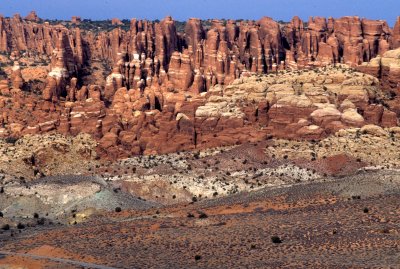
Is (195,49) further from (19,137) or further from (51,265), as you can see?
(51,265)

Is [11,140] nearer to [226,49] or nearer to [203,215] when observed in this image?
[226,49]

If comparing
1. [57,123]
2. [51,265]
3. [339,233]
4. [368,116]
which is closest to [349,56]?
[368,116]

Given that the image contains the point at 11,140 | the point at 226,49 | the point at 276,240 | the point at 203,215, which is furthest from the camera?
the point at 226,49

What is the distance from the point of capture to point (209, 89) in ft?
362

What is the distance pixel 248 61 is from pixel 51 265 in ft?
275

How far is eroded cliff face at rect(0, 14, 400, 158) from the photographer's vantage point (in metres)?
93.2

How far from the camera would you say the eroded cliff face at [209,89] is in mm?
93188

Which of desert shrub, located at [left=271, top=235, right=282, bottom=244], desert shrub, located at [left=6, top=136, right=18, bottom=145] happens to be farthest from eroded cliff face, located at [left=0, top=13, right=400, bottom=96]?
desert shrub, located at [left=271, top=235, right=282, bottom=244]

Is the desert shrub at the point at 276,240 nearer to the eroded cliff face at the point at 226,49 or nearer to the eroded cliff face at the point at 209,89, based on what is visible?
the eroded cliff face at the point at 209,89

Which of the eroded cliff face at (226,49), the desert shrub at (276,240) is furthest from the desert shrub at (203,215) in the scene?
the eroded cliff face at (226,49)

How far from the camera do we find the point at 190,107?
9788cm

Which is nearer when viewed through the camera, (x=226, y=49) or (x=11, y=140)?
(x=11, y=140)

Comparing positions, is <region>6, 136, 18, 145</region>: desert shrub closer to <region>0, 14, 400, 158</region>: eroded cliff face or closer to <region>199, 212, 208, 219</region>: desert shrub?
<region>0, 14, 400, 158</region>: eroded cliff face

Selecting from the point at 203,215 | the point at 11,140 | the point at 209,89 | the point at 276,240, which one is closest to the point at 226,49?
the point at 209,89
